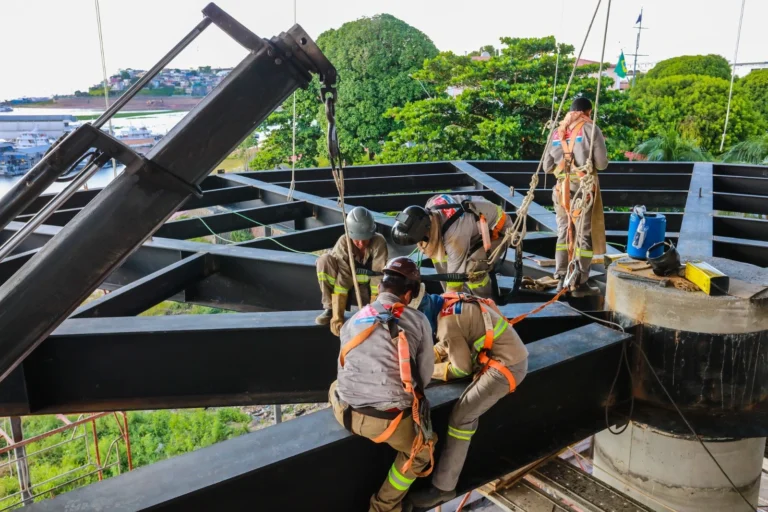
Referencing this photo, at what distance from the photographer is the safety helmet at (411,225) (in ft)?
20.6

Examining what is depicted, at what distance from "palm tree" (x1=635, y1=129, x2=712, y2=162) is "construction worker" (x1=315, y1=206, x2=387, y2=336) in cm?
1878

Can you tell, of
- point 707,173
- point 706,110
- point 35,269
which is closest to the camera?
point 35,269

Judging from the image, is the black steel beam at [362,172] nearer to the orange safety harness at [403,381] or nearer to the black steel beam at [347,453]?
the black steel beam at [347,453]

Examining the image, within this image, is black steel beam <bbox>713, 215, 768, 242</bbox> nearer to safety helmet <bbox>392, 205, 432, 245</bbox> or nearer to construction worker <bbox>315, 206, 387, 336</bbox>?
safety helmet <bbox>392, 205, 432, 245</bbox>

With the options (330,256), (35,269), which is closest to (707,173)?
(330,256)

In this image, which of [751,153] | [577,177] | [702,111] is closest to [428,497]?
[577,177]

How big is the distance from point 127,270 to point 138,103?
284cm

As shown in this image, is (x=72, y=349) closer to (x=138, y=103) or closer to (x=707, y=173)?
(x=138, y=103)

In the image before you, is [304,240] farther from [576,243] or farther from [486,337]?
[486,337]

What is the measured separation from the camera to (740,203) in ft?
41.6

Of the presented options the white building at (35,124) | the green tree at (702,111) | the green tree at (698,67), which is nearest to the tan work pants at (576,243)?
the white building at (35,124)

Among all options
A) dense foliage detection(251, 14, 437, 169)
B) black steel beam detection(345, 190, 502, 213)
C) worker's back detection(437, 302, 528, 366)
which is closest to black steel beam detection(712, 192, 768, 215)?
black steel beam detection(345, 190, 502, 213)

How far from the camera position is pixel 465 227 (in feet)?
21.7

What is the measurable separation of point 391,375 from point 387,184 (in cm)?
1068
